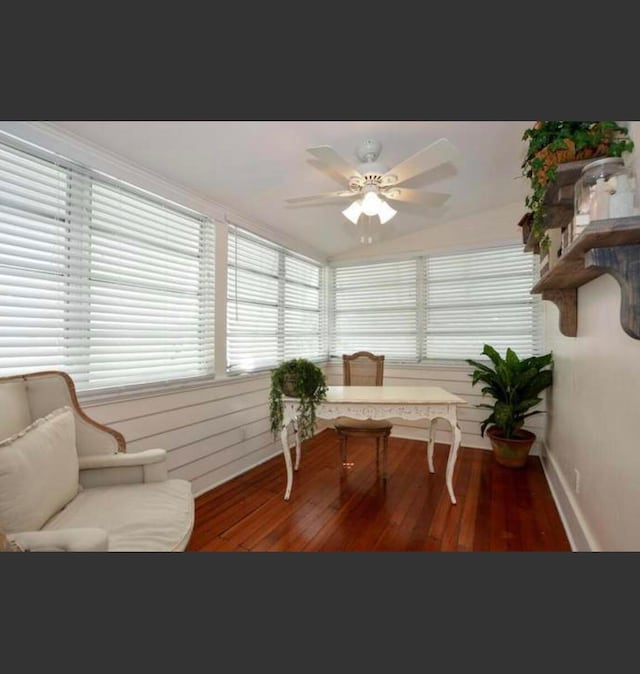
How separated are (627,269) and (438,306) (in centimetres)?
288

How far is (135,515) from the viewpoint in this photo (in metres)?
1.35

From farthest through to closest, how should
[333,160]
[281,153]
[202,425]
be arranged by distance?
[202,425] → [281,153] → [333,160]

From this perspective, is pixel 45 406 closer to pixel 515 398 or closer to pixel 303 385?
pixel 303 385

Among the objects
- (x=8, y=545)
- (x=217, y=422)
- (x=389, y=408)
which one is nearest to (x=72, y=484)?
(x=8, y=545)

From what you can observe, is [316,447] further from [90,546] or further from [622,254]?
[622,254]

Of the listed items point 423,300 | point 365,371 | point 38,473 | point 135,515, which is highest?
point 423,300

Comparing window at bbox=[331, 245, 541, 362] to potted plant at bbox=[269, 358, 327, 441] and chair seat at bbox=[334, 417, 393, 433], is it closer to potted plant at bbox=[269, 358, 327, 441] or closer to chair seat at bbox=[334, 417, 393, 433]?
chair seat at bbox=[334, 417, 393, 433]

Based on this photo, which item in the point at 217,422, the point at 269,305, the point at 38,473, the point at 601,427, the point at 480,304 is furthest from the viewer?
the point at 480,304

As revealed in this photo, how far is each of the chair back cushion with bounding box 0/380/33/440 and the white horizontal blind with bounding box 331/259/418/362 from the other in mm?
3421

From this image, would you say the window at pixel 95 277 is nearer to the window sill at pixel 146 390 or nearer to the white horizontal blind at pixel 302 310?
the window sill at pixel 146 390

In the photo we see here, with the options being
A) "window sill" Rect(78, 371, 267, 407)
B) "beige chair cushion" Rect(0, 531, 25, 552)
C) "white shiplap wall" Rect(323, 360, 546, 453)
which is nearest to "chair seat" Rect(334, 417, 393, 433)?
"window sill" Rect(78, 371, 267, 407)

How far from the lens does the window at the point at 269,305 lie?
9.80 ft

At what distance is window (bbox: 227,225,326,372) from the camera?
2.99 metres

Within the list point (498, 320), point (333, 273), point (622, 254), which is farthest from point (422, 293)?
point (622, 254)
